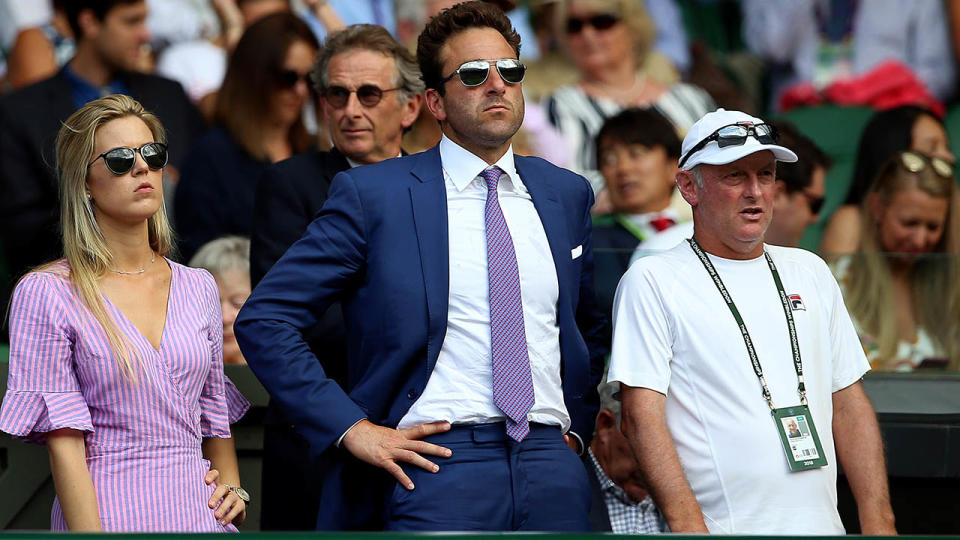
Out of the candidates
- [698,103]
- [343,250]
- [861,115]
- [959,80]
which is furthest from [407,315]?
[959,80]

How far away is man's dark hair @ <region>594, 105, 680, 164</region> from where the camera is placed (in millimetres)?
5527

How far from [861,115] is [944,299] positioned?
2482 mm

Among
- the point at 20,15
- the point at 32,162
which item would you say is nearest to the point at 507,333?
the point at 32,162

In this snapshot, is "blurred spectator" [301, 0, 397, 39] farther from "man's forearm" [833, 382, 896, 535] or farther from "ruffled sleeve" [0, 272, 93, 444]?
"man's forearm" [833, 382, 896, 535]

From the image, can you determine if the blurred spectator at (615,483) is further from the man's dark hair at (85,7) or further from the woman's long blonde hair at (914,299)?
the man's dark hair at (85,7)

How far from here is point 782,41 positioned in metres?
7.31

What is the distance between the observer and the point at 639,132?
5559mm

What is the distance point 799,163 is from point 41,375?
10.7 ft

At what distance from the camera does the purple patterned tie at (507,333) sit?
329 cm

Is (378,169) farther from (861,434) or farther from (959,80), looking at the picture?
(959,80)

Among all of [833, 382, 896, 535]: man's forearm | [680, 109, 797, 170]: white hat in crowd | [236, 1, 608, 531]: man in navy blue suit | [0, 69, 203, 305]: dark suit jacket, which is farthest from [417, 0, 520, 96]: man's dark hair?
[0, 69, 203, 305]: dark suit jacket

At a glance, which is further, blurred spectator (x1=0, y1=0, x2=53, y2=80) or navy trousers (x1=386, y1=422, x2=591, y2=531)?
blurred spectator (x1=0, y1=0, x2=53, y2=80)

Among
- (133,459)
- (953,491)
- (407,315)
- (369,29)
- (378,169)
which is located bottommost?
(953,491)

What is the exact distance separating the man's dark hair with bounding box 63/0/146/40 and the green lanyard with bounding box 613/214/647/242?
2.40 metres
